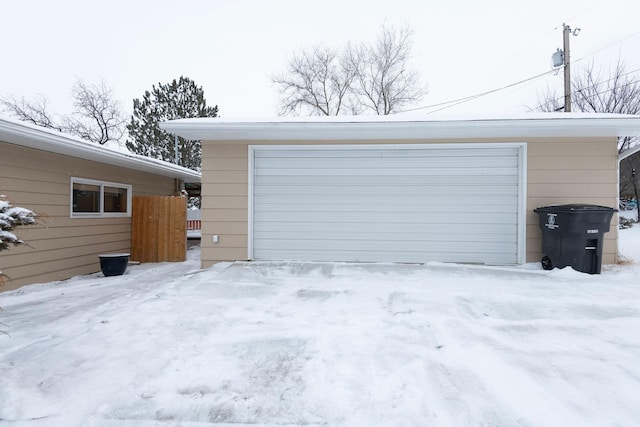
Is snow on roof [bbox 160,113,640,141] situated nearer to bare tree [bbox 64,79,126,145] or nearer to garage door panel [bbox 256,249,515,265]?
garage door panel [bbox 256,249,515,265]

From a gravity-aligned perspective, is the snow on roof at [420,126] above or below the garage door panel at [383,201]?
above

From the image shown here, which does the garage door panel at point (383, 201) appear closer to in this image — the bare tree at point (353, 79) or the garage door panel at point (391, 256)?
the garage door panel at point (391, 256)

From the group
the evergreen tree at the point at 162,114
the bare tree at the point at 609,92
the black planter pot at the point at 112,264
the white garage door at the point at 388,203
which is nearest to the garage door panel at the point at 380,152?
the white garage door at the point at 388,203

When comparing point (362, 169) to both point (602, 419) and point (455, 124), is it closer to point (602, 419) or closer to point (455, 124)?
point (455, 124)

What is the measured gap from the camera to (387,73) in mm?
17891

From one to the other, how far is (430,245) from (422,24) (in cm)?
1461

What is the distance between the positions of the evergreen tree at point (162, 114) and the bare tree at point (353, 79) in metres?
4.97

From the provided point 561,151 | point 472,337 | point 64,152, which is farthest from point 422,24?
point 472,337

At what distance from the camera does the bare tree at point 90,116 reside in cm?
1709

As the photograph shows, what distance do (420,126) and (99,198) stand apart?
725 cm

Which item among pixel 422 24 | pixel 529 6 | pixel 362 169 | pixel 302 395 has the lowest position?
pixel 302 395

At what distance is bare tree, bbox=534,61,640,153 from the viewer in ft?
44.7

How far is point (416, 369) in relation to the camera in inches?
84.6

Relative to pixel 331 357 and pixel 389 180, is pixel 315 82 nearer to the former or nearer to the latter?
pixel 389 180
